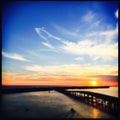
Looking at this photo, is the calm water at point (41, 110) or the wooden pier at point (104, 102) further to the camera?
the wooden pier at point (104, 102)

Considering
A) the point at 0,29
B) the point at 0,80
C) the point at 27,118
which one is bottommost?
the point at 27,118

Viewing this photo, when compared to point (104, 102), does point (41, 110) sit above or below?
above

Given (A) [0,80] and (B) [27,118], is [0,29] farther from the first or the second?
(B) [27,118]

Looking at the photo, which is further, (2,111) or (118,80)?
(2,111)

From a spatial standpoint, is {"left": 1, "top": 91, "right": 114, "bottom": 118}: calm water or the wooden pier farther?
the wooden pier

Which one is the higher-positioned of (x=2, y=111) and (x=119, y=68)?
(x=119, y=68)

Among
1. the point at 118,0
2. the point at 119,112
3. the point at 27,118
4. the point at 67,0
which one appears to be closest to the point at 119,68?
the point at 119,112

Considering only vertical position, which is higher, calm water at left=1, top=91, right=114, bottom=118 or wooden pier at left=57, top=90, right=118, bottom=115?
calm water at left=1, top=91, right=114, bottom=118

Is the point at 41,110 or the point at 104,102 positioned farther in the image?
the point at 104,102

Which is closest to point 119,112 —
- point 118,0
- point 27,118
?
point 27,118

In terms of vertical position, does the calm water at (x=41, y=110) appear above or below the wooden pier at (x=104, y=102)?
above

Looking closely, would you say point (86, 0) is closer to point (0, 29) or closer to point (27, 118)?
point (0, 29)
